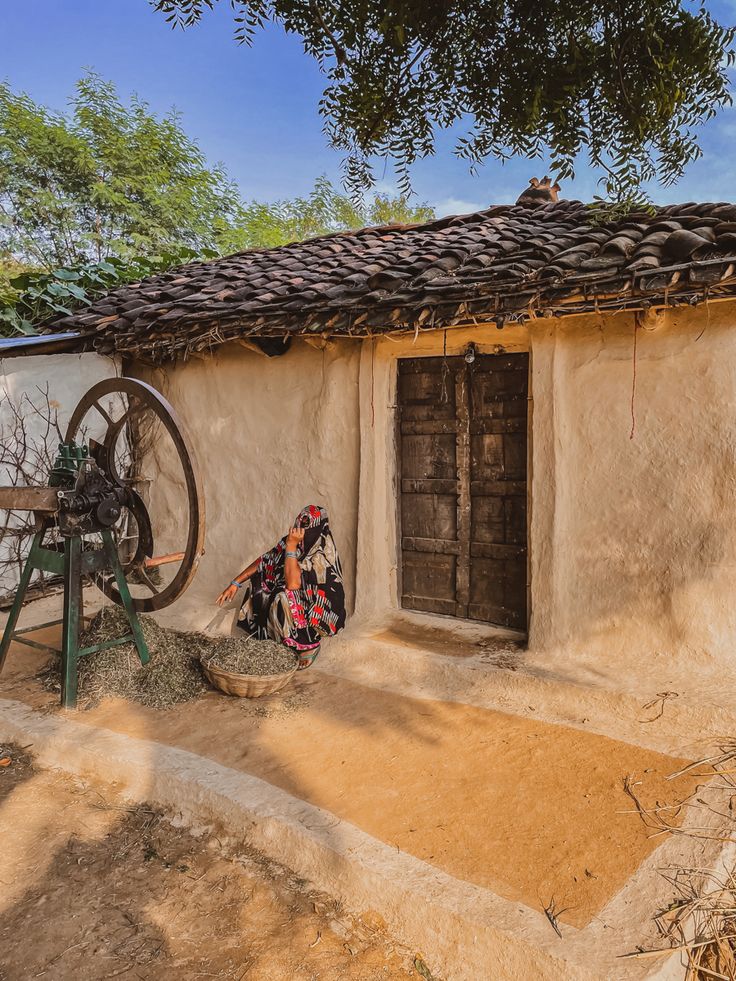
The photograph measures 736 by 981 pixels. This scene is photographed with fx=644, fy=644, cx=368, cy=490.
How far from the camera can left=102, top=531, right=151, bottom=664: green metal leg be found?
13.6 ft

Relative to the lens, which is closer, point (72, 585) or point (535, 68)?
point (535, 68)

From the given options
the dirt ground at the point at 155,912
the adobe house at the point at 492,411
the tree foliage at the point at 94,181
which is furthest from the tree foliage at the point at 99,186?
the dirt ground at the point at 155,912

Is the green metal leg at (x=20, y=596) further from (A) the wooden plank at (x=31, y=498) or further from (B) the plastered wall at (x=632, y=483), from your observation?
(B) the plastered wall at (x=632, y=483)

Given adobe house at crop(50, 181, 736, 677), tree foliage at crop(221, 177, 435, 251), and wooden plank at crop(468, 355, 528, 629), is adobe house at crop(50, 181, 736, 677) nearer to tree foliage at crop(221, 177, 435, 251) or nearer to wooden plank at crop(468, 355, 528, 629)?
wooden plank at crop(468, 355, 528, 629)

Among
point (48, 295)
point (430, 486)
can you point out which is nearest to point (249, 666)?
point (430, 486)

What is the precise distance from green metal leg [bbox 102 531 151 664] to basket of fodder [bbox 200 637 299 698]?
1.35 ft

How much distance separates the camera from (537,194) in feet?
20.5

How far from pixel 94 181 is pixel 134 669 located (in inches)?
542

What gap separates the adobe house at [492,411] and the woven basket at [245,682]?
1133 millimetres

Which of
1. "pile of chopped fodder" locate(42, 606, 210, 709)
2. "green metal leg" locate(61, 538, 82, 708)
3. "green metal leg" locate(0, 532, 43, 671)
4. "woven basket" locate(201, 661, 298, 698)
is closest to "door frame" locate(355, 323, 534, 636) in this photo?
"woven basket" locate(201, 661, 298, 698)

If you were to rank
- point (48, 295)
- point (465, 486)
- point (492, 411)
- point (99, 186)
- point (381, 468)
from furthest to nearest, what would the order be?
1. point (99, 186)
2. point (48, 295)
3. point (381, 468)
4. point (465, 486)
5. point (492, 411)

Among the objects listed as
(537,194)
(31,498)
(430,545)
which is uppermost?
(537,194)

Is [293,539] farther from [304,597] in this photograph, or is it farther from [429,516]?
[429,516]

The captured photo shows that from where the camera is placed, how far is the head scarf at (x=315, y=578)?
187 inches
